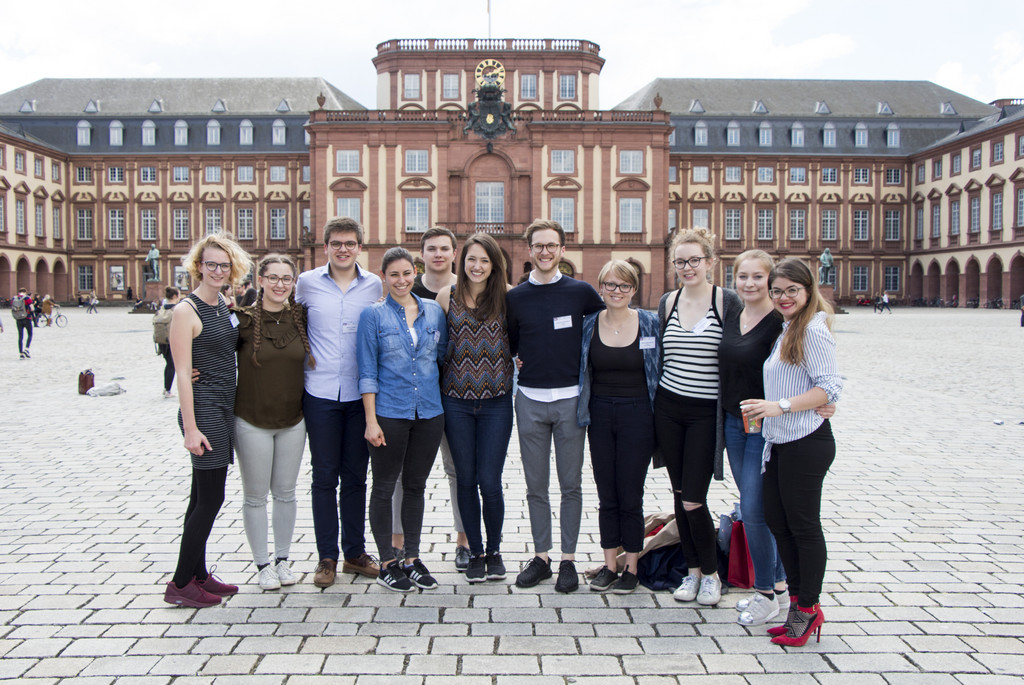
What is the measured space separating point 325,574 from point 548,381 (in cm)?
178

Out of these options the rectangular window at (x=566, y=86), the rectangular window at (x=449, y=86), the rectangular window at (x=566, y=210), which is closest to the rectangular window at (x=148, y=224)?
the rectangular window at (x=449, y=86)

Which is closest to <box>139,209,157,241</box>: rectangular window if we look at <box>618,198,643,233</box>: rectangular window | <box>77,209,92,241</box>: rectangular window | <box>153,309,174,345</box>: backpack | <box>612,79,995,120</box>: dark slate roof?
<box>77,209,92,241</box>: rectangular window

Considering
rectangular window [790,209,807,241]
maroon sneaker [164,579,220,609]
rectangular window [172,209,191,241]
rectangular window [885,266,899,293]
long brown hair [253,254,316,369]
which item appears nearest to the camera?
maroon sneaker [164,579,220,609]

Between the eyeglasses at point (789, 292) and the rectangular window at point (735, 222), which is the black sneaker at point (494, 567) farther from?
the rectangular window at point (735, 222)

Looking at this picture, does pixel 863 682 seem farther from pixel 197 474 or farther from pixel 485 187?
pixel 485 187

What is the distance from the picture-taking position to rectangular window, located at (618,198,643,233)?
47719 millimetres

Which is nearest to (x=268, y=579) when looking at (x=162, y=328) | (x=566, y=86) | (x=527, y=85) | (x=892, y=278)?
(x=162, y=328)

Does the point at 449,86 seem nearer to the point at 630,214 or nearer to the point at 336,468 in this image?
the point at 630,214

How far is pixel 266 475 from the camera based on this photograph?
4.95 metres

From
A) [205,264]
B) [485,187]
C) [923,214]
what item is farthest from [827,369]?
[923,214]

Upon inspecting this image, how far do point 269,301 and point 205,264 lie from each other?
416 mm

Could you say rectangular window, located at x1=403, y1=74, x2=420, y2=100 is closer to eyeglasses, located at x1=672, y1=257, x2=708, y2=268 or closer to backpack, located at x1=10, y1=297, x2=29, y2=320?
backpack, located at x1=10, y1=297, x2=29, y2=320

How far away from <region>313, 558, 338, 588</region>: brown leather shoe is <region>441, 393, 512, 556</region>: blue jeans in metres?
0.85

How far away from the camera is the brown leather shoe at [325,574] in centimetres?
495
